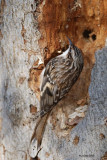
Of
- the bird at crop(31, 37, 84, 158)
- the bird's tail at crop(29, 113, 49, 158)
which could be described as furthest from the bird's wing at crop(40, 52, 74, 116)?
the bird's tail at crop(29, 113, 49, 158)

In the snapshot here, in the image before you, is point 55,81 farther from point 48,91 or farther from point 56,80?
point 48,91

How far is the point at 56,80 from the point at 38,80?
12.2 inches

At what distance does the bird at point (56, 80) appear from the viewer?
1.97 metres

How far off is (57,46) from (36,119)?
66 cm

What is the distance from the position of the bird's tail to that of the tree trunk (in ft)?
0.11

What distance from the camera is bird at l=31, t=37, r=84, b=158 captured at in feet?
6.46

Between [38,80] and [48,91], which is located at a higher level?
[38,80]

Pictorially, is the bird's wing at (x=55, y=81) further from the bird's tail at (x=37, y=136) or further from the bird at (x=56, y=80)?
the bird's tail at (x=37, y=136)

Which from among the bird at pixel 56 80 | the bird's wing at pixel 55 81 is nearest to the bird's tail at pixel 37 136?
the bird at pixel 56 80

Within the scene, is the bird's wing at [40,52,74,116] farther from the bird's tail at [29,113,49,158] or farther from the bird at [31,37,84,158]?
the bird's tail at [29,113,49,158]

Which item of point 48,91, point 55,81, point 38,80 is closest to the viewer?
point 38,80

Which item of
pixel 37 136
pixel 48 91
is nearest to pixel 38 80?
pixel 48 91

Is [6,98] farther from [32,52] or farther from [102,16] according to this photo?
[102,16]

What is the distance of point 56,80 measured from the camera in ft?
7.64
